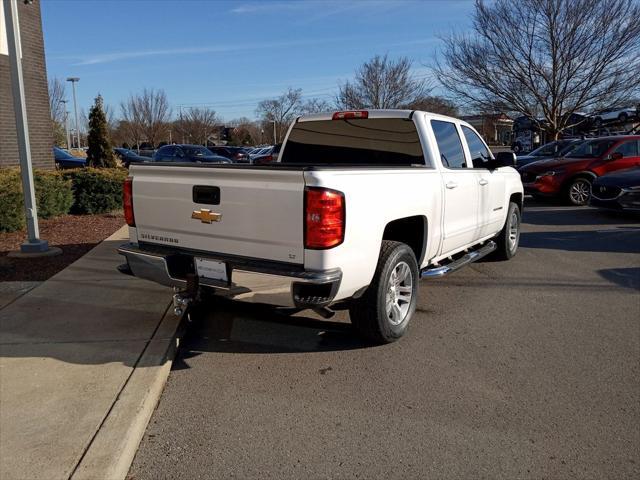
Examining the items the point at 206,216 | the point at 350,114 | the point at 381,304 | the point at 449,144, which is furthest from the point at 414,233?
the point at 206,216

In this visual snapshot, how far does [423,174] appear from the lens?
15.8 feet

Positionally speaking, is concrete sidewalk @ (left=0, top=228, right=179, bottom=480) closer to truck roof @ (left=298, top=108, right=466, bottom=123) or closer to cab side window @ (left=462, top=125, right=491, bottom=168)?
truck roof @ (left=298, top=108, right=466, bottom=123)

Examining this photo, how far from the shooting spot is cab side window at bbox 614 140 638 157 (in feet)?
45.4

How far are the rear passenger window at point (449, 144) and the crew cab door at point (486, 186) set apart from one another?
0.21 m

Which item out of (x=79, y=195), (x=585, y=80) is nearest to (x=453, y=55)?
(x=585, y=80)

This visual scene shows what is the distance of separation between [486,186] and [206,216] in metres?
3.64

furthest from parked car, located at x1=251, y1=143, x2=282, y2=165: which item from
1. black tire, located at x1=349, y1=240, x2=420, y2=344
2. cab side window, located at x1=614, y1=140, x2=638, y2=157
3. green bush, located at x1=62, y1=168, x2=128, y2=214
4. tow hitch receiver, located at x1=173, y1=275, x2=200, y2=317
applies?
cab side window, located at x1=614, y1=140, x2=638, y2=157

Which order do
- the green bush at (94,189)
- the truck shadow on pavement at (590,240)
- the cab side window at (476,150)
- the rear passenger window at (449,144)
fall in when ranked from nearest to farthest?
the rear passenger window at (449,144)
the cab side window at (476,150)
the truck shadow on pavement at (590,240)
the green bush at (94,189)

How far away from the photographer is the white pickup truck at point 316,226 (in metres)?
3.72

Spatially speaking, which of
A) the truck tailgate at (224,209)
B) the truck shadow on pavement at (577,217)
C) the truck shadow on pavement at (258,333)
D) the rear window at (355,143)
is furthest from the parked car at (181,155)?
the truck tailgate at (224,209)

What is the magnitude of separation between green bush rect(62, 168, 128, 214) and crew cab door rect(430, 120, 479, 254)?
7870 millimetres

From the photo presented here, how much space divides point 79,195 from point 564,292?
9193mm

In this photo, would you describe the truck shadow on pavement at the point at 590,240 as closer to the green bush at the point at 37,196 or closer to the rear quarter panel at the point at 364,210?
the rear quarter panel at the point at 364,210

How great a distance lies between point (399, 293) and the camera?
15.6 ft
